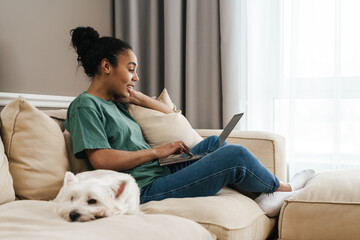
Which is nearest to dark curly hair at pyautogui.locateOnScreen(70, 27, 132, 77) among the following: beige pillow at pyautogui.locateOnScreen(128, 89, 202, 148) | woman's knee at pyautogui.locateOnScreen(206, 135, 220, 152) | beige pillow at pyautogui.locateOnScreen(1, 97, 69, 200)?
beige pillow at pyautogui.locateOnScreen(128, 89, 202, 148)

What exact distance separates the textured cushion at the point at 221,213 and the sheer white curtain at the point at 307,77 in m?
1.16

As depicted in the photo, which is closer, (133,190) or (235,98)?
(133,190)

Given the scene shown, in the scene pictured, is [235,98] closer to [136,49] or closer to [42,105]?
[136,49]

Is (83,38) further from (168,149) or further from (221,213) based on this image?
(221,213)

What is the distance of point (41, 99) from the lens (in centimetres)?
217

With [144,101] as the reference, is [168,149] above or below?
below

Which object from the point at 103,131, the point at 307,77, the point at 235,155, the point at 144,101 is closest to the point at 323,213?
the point at 235,155

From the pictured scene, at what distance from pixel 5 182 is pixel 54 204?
7.7 inches

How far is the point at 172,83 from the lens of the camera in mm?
2818

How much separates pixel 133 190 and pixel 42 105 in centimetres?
109

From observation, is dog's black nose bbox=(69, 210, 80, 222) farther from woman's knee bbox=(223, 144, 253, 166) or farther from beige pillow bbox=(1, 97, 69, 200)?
woman's knee bbox=(223, 144, 253, 166)

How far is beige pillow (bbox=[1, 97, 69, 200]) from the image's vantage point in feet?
4.73

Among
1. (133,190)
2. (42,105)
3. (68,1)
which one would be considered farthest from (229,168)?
(68,1)

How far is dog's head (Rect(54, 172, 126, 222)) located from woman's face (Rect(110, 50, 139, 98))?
2.11 ft
